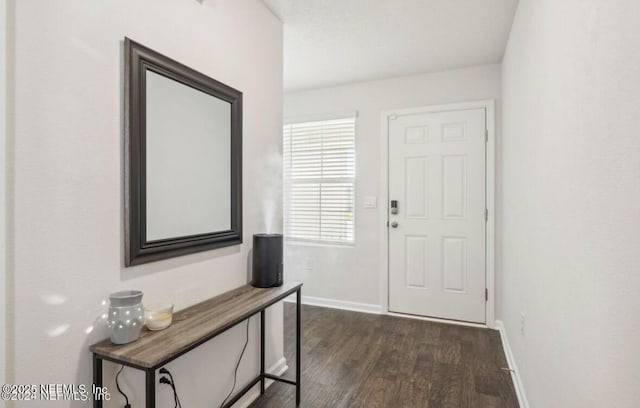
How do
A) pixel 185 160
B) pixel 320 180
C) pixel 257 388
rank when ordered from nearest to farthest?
pixel 185 160 → pixel 257 388 → pixel 320 180

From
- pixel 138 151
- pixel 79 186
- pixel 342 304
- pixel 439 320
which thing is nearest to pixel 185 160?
pixel 138 151

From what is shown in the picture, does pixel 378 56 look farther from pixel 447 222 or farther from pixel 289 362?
pixel 289 362

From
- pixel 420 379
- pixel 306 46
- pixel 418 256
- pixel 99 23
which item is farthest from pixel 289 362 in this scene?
pixel 306 46

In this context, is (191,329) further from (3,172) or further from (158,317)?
(3,172)

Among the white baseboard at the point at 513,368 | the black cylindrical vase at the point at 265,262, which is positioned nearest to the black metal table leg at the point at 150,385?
the black cylindrical vase at the point at 265,262

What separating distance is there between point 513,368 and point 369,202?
190 centimetres

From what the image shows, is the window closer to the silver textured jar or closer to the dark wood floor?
the dark wood floor

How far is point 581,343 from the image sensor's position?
Answer: 1049mm

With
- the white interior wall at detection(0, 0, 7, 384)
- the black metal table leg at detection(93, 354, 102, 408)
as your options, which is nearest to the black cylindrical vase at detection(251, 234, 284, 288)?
the black metal table leg at detection(93, 354, 102, 408)

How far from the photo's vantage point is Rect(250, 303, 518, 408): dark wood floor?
206 cm

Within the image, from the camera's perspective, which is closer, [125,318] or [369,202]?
[125,318]

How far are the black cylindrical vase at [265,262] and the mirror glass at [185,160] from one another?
210 mm

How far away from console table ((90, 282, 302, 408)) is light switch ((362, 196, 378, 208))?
5.95 ft

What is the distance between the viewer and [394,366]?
2.45 m
